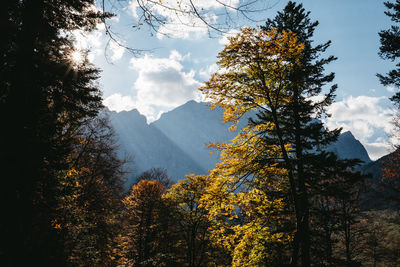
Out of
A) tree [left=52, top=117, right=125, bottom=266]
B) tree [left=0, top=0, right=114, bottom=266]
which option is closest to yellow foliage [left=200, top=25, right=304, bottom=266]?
tree [left=0, top=0, right=114, bottom=266]

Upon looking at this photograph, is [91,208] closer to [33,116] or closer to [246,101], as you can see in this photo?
[33,116]

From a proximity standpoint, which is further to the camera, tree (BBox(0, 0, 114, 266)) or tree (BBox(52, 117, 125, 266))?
tree (BBox(52, 117, 125, 266))

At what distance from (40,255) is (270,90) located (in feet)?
28.0

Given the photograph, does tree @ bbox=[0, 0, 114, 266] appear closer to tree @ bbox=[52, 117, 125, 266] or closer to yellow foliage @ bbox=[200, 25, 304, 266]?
tree @ bbox=[52, 117, 125, 266]

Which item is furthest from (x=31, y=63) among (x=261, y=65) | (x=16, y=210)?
(x=261, y=65)

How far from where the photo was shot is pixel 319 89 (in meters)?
10.6

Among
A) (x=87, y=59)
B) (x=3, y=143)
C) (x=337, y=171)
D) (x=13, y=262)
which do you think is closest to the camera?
(x=13, y=262)

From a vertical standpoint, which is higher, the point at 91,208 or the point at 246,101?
the point at 246,101

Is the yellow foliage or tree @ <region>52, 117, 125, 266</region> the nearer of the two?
the yellow foliage

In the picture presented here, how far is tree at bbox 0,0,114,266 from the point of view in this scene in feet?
15.3

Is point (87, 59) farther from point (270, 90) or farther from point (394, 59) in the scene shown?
point (394, 59)

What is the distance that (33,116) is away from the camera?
5.30 meters

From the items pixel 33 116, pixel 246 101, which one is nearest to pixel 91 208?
pixel 33 116

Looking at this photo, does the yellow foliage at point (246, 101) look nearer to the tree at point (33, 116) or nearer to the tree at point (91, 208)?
the tree at point (33, 116)
